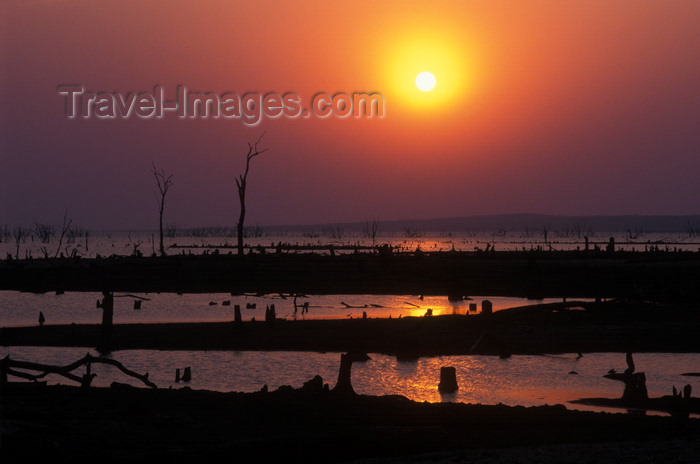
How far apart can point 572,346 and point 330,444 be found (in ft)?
60.7

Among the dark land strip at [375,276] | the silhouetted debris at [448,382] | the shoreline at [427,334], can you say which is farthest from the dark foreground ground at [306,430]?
the dark land strip at [375,276]

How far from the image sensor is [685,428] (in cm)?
1361

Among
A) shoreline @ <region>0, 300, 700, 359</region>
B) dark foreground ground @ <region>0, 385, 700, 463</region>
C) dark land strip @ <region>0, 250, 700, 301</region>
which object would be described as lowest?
dark foreground ground @ <region>0, 385, 700, 463</region>

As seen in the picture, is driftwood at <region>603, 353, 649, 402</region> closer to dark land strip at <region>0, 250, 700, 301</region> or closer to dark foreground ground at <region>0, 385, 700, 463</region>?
dark foreground ground at <region>0, 385, 700, 463</region>

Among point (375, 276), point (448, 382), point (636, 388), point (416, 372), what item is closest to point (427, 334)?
point (416, 372)

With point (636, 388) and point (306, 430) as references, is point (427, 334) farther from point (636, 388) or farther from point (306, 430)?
point (306, 430)

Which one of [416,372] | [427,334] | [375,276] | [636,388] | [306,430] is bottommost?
[306,430]

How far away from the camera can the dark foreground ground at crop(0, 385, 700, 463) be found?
10547 millimetres

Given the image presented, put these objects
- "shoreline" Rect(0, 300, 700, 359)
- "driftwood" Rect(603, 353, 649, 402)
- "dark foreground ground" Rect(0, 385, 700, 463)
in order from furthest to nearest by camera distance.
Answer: "shoreline" Rect(0, 300, 700, 359), "driftwood" Rect(603, 353, 649, 402), "dark foreground ground" Rect(0, 385, 700, 463)

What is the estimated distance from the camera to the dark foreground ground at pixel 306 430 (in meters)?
10.5

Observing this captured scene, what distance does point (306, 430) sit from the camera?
12.7 m

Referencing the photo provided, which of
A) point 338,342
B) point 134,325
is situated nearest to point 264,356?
point 338,342

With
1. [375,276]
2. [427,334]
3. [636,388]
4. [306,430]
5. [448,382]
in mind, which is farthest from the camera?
[375,276]

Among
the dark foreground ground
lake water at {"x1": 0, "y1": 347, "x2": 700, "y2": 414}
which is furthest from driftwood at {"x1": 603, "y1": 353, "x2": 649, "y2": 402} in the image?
the dark foreground ground
